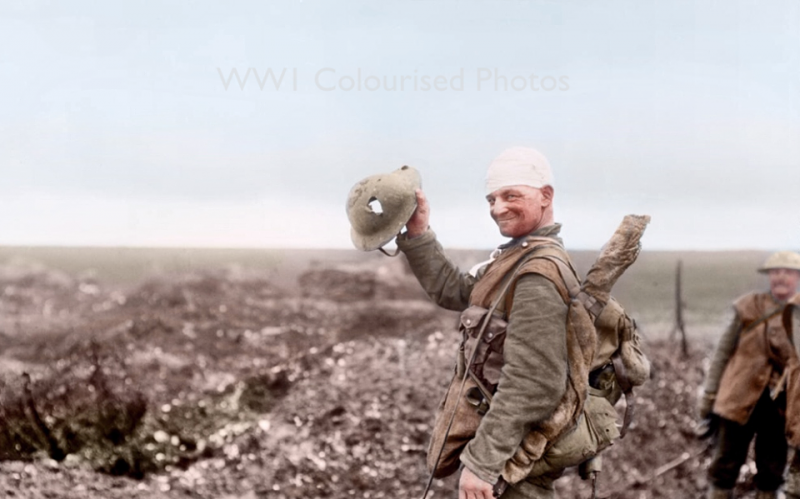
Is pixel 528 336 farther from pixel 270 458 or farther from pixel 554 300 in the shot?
pixel 270 458

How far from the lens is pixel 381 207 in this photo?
2619 mm

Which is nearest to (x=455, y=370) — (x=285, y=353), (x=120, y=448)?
(x=120, y=448)

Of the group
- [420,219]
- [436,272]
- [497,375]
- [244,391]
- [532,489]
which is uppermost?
[420,219]

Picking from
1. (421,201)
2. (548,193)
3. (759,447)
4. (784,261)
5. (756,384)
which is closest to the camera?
(548,193)

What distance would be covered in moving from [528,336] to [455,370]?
0.49m

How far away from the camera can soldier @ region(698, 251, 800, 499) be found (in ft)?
17.0

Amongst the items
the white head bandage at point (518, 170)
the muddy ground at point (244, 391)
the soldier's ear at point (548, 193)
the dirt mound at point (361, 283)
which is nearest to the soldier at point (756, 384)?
the muddy ground at point (244, 391)

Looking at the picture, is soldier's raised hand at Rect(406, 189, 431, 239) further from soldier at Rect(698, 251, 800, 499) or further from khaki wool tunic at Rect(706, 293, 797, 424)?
khaki wool tunic at Rect(706, 293, 797, 424)

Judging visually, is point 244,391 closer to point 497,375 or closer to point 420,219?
point 420,219

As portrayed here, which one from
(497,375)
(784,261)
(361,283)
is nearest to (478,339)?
(497,375)

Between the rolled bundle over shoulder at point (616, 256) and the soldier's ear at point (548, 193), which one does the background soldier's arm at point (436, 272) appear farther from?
the rolled bundle over shoulder at point (616, 256)

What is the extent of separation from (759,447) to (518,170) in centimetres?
425

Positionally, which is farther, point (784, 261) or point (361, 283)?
point (361, 283)

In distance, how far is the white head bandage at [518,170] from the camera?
8.09 ft
